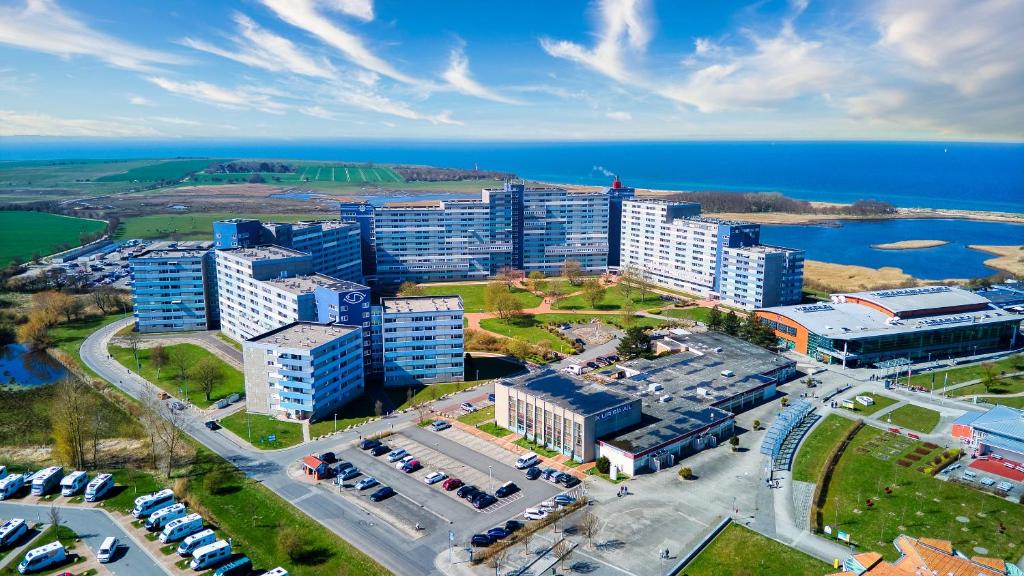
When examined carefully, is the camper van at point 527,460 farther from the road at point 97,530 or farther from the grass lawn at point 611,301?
the grass lawn at point 611,301

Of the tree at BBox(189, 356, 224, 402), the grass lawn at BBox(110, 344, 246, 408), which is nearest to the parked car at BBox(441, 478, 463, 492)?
the grass lawn at BBox(110, 344, 246, 408)

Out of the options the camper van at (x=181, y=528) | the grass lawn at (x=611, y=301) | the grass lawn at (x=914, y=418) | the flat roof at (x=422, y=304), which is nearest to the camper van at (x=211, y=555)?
the camper van at (x=181, y=528)

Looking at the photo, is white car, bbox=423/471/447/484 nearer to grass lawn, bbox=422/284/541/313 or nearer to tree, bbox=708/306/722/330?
tree, bbox=708/306/722/330

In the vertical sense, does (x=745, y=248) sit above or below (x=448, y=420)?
above

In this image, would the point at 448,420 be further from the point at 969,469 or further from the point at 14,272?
the point at 14,272

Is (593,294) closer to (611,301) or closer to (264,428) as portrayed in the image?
(611,301)

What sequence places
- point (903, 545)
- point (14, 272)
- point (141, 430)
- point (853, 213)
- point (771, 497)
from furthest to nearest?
point (853, 213) < point (14, 272) < point (141, 430) < point (771, 497) < point (903, 545)

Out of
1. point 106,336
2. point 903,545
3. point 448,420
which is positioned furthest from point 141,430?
point 903,545
